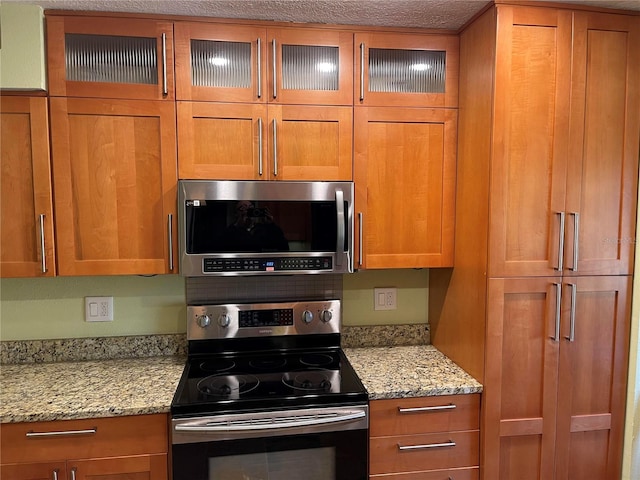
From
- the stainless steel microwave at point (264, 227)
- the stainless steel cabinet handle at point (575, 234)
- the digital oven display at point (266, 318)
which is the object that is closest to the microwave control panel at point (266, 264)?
the stainless steel microwave at point (264, 227)

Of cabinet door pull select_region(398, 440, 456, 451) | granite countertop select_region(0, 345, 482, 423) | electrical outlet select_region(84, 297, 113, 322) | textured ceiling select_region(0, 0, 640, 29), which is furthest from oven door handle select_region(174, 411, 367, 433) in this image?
textured ceiling select_region(0, 0, 640, 29)

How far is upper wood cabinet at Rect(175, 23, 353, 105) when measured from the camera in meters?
1.75

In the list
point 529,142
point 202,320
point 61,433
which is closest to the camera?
point 61,433

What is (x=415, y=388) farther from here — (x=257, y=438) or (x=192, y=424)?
(x=192, y=424)

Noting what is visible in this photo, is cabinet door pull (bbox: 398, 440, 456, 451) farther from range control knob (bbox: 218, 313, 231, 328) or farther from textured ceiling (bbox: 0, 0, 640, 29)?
textured ceiling (bbox: 0, 0, 640, 29)

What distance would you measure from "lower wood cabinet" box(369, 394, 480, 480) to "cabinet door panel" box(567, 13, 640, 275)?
2.38 ft

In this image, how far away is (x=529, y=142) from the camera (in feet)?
5.39

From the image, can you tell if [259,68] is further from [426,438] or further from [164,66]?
[426,438]

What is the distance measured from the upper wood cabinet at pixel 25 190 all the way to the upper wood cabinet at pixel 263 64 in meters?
0.56

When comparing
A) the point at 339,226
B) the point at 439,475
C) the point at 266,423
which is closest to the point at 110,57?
the point at 339,226

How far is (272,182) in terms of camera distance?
176 cm

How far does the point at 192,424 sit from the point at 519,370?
123 cm

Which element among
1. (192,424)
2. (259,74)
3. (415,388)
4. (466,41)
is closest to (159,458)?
(192,424)

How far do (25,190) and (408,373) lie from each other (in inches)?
66.1
